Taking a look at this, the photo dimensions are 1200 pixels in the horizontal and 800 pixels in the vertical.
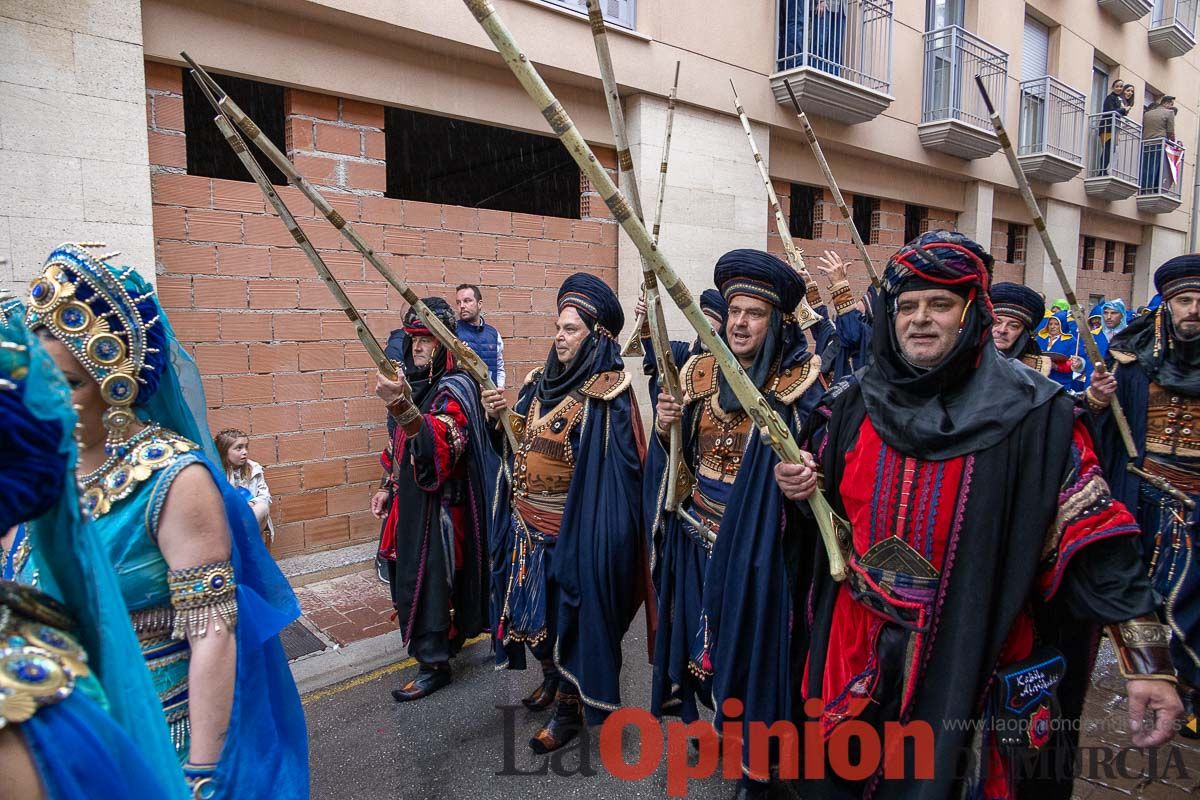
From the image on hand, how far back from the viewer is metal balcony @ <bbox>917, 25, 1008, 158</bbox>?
410 inches

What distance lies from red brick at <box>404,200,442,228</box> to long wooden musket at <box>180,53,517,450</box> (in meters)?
2.70

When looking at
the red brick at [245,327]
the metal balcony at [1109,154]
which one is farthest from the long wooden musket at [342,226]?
the metal balcony at [1109,154]

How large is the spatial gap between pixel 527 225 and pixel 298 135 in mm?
2130

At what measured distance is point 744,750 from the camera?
8.84ft

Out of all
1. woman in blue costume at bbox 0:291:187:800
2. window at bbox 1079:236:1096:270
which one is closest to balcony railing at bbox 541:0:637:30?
woman in blue costume at bbox 0:291:187:800

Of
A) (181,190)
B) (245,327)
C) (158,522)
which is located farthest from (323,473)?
(158,522)

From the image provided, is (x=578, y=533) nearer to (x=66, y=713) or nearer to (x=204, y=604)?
(x=204, y=604)

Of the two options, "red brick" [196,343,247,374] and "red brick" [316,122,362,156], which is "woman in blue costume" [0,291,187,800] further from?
"red brick" [316,122,362,156]

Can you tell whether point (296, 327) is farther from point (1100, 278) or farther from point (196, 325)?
point (1100, 278)

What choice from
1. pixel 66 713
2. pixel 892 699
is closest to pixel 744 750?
pixel 892 699

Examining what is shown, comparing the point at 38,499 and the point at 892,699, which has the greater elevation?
the point at 38,499

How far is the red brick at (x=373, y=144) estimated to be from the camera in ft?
18.9

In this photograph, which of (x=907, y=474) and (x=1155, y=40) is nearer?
(x=907, y=474)

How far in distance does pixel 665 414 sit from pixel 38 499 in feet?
7.33
